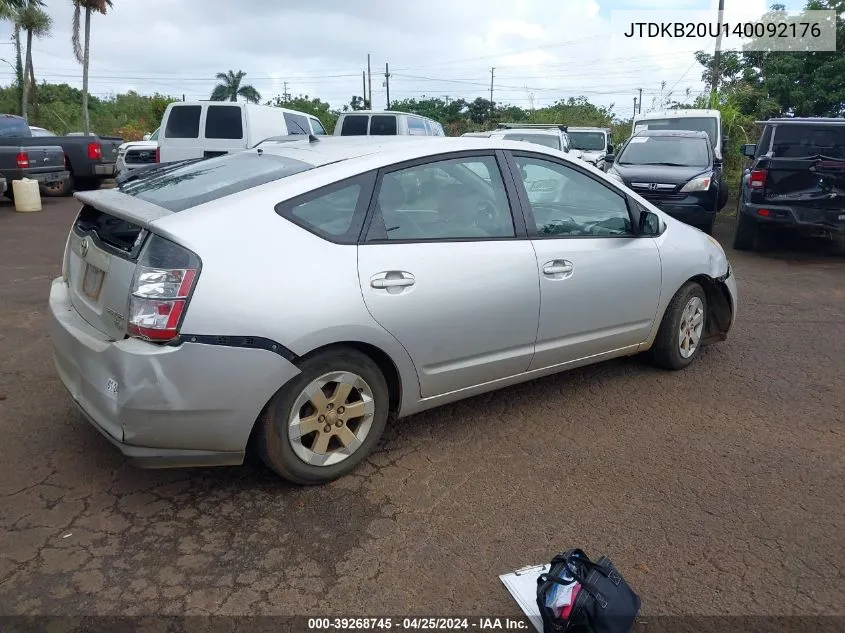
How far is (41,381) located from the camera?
15.0 feet

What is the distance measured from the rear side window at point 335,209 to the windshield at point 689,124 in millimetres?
12249

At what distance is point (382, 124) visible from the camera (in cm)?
1578

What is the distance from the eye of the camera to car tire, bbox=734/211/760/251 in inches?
387

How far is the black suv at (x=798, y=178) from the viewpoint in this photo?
346 inches

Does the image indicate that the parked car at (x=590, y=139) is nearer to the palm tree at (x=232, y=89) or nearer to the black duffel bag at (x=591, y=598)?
the black duffel bag at (x=591, y=598)

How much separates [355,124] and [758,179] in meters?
9.38

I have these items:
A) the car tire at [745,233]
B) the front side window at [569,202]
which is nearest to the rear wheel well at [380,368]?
the front side window at [569,202]

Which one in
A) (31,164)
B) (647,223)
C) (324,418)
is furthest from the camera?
(31,164)

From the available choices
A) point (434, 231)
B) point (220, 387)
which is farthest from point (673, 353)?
point (220, 387)

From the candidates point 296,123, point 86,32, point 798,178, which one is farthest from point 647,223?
point 86,32

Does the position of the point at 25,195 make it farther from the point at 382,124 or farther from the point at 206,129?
the point at 382,124

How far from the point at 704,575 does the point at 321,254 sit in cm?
205

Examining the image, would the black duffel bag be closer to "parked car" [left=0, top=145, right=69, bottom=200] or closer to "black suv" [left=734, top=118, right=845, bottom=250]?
"black suv" [left=734, top=118, right=845, bottom=250]

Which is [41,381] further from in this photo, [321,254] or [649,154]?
[649,154]
